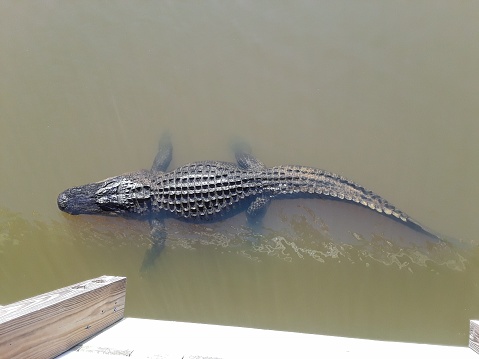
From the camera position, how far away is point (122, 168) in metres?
4.46

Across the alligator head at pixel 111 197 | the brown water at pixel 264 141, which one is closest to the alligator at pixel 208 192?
the alligator head at pixel 111 197

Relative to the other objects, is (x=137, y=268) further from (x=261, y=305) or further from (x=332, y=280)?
(x=332, y=280)

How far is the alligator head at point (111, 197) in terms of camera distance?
4188 millimetres

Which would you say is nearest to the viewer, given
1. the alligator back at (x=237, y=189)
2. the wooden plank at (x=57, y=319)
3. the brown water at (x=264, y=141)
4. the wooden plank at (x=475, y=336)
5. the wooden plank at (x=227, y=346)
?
the wooden plank at (x=57, y=319)

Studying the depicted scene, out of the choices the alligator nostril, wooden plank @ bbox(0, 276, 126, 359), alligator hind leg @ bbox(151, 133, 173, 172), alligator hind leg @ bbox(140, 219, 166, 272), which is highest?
alligator hind leg @ bbox(151, 133, 173, 172)

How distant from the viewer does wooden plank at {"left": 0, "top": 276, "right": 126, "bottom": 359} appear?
175 cm

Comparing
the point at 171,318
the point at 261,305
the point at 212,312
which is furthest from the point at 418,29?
the point at 171,318

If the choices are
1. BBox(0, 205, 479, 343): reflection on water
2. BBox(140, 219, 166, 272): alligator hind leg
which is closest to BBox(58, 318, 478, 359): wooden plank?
BBox(0, 205, 479, 343): reflection on water

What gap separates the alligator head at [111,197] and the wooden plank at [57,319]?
1.79 m

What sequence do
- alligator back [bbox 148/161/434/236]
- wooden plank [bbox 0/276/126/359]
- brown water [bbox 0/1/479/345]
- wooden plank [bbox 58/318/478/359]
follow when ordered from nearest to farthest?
wooden plank [bbox 0/276/126/359]
wooden plank [bbox 58/318/478/359]
alligator back [bbox 148/161/434/236]
brown water [bbox 0/1/479/345]

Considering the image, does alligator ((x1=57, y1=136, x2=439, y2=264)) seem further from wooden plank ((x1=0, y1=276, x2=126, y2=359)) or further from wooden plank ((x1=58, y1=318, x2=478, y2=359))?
wooden plank ((x1=58, y1=318, x2=478, y2=359))

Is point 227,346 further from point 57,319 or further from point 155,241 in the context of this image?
point 155,241

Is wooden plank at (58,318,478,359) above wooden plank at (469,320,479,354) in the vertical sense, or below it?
below

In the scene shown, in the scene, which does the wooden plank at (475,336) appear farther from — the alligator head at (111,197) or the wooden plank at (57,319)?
the alligator head at (111,197)
